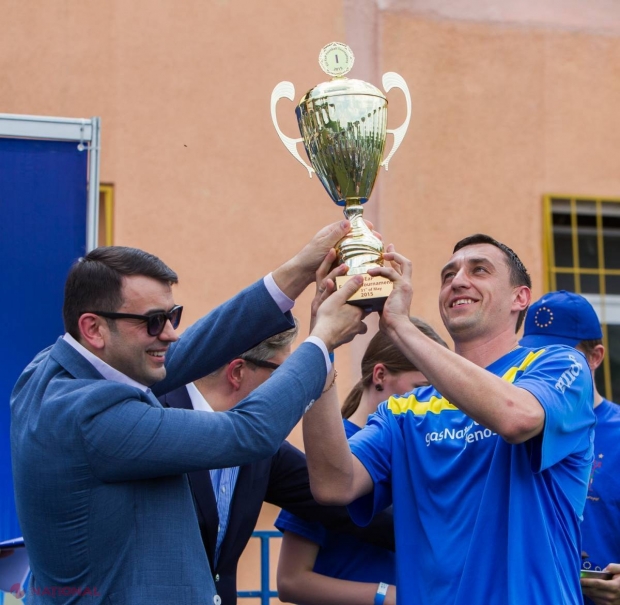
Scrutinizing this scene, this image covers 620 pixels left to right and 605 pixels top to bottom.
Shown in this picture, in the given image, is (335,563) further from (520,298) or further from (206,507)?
(520,298)

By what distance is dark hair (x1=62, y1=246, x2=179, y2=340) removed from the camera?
2.79m

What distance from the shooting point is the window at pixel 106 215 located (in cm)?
644

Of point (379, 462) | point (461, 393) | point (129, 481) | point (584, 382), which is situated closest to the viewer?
point (129, 481)

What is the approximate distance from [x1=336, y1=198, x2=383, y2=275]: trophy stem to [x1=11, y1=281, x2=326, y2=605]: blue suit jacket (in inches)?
22.5

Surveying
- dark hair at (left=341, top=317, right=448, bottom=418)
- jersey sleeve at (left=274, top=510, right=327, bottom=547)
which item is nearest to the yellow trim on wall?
dark hair at (left=341, top=317, right=448, bottom=418)

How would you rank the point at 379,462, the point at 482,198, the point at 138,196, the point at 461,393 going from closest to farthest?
the point at 461,393, the point at 379,462, the point at 138,196, the point at 482,198

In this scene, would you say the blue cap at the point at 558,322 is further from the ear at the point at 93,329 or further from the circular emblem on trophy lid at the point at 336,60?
the ear at the point at 93,329

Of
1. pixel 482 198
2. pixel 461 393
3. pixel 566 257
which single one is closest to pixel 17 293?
pixel 461 393

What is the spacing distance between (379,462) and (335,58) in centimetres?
127

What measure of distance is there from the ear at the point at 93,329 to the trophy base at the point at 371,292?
2.33 ft

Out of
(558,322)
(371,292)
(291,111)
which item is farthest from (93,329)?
(291,111)

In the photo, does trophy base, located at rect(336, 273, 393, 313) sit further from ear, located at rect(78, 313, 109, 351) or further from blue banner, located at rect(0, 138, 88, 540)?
blue banner, located at rect(0, 138, 88, 540)

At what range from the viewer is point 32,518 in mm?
2672

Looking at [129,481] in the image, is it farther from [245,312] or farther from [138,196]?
[138,196]
